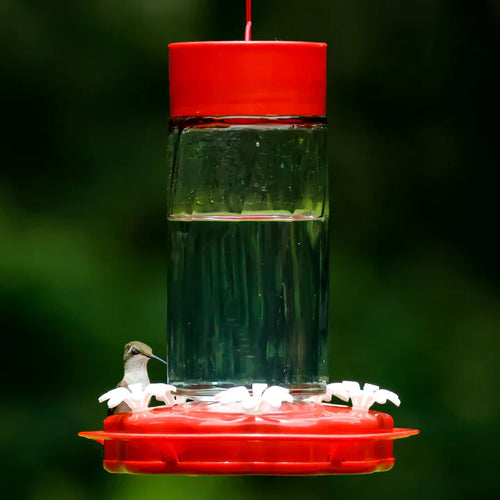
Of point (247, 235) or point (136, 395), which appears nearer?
point (136, 395)

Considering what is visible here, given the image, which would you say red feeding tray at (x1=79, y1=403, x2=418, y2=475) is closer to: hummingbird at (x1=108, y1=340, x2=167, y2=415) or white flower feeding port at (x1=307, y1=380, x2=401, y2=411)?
white flower feeding port at (x1=307, y1=380, x2=401, y2=411)

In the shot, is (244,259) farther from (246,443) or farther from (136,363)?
(246,443)

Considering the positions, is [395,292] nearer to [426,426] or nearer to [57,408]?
[426,426]

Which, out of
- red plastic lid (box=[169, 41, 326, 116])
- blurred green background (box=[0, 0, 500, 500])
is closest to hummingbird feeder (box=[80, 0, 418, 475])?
red plastic lid (box=[169, 41, 326, 116])

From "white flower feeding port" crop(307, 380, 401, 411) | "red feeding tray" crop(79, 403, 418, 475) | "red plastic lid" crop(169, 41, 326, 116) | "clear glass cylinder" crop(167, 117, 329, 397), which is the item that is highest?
"red plastic lid" crop(169, 41, 326, 116)

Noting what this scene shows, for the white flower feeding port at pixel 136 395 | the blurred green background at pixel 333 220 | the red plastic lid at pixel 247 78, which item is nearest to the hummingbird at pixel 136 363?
the white flower feeding port at pixel 136 395

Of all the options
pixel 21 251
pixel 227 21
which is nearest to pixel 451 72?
pixel 227 21

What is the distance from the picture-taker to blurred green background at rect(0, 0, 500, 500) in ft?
22.0

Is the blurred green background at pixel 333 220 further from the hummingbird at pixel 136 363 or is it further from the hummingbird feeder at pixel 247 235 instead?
the hummingbird feeder at pixel 247 235

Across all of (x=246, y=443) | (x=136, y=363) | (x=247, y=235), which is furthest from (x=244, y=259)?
(x=246, y=443)

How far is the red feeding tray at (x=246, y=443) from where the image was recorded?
3.21 m

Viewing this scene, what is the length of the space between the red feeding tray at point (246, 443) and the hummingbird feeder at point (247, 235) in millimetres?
62

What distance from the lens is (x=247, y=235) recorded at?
3682 mm

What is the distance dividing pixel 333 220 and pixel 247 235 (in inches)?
132
